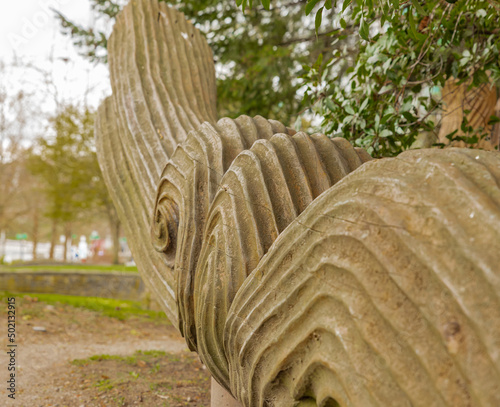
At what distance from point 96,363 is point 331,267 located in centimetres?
296

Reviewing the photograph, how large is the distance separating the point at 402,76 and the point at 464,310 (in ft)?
5.86

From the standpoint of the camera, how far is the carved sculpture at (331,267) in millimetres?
768

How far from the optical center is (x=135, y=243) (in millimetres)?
2076

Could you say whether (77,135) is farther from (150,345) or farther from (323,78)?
(323,78)

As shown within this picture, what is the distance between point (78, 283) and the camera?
932 cm

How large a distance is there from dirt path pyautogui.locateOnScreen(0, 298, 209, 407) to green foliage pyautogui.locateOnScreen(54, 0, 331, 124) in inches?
101

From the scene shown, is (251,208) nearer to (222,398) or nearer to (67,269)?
(222,398)

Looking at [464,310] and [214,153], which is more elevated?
[214,153]

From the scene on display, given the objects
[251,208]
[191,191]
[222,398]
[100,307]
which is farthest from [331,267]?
[100,307]

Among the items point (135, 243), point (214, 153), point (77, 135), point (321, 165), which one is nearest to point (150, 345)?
point (135, 243)

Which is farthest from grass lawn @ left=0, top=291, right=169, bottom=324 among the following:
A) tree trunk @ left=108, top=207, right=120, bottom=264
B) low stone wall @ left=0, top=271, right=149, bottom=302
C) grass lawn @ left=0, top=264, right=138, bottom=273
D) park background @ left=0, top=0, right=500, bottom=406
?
tree trunk @ left=108, top=207, right=120, bottom=264

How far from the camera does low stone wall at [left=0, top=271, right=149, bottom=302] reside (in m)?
8.81

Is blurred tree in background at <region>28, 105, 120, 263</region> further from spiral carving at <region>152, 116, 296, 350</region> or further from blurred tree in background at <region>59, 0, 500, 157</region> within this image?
spiral carving at <region>152, 116, 296, 350</region>

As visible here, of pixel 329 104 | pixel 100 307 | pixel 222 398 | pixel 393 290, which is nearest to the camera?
pixel 393 290
